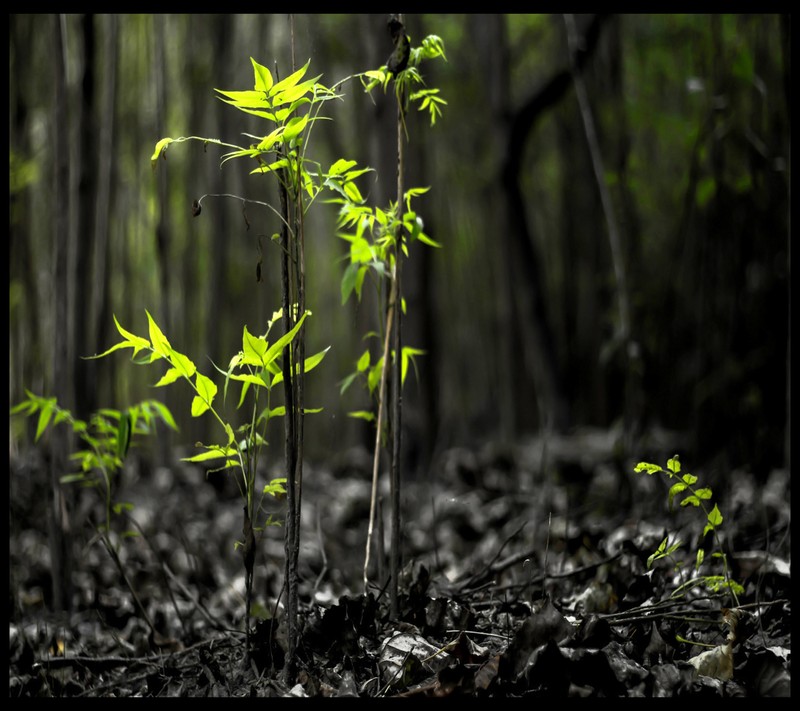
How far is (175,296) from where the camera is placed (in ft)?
26.5

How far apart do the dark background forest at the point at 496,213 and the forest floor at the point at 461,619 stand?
1.40 ft

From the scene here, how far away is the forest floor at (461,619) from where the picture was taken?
1239 mm

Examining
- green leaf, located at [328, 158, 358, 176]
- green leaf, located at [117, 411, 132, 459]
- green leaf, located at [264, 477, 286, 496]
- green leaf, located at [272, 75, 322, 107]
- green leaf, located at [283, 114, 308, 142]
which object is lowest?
green leaf, located at [264, 477, 286, 496]

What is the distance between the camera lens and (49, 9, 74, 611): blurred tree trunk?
7.11 ft

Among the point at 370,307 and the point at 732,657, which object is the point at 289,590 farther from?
the point at 370,307

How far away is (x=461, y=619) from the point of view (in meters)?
1.44

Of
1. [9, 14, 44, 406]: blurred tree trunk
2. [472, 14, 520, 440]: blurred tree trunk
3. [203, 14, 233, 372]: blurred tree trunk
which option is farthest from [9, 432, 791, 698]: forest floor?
[203, 14, 233, 372]: blurred tree trunk

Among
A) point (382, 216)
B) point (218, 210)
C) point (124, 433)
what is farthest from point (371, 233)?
point (218, 210)

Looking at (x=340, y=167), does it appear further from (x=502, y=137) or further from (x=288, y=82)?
(x=502, y=137)

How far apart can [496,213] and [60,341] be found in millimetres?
3558

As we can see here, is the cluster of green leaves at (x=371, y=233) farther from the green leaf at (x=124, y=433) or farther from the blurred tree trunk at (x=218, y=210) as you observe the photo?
the blurred tree trunk at (x=218, y=210)

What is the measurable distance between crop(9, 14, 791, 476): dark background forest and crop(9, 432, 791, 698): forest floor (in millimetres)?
427

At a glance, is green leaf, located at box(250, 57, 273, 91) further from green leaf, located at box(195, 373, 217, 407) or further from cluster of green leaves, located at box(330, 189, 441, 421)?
green leaf, located at box(195, 373, 217, 407)

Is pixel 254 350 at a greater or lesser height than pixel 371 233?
lesser
